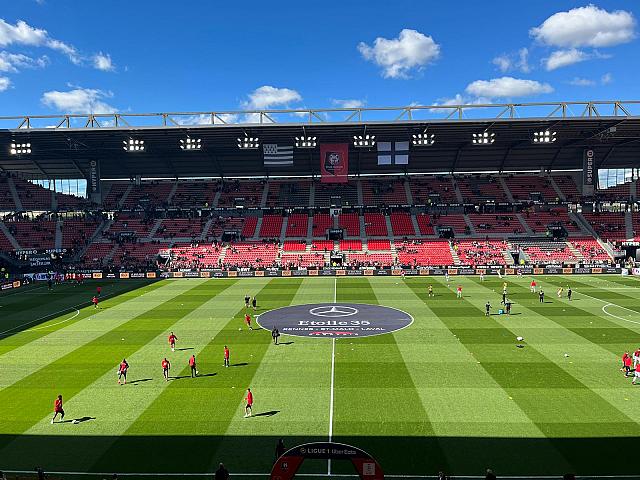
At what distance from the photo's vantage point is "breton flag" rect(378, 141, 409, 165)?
6669cm

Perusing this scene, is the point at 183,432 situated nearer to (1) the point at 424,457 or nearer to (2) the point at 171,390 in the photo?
(2) the point at 171,390

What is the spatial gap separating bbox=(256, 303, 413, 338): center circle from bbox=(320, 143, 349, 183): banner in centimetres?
3174

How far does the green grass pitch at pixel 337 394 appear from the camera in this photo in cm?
1545

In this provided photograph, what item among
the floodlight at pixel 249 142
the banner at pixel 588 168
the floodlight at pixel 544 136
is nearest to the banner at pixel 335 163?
the floodlight at pixel 249 142

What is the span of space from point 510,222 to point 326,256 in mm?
32787

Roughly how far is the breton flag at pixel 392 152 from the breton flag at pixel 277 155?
13.5m

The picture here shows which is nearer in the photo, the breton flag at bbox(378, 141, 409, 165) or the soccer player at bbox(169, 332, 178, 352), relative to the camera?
the soccer player at bbox(169, 332, 178, 352)

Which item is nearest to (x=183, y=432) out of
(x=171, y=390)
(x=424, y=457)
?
(x=171, y=390)

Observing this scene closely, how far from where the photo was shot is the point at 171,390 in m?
21.2

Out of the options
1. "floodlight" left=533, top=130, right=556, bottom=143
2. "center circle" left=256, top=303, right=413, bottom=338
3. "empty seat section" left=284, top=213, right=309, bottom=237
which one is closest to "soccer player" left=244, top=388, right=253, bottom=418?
"center circle" left=256, top=303, right=413, bottom=338

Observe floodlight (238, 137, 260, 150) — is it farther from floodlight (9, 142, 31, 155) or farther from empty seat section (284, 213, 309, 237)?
floodlight (9, 142, 31, 155)

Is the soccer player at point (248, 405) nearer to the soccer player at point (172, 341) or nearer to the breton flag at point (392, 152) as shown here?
the soccer player at point (172, 341)

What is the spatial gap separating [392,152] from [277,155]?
17.3m

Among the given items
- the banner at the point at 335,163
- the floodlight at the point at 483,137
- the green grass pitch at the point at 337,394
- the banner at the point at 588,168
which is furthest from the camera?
the banner at the point at 588,168
